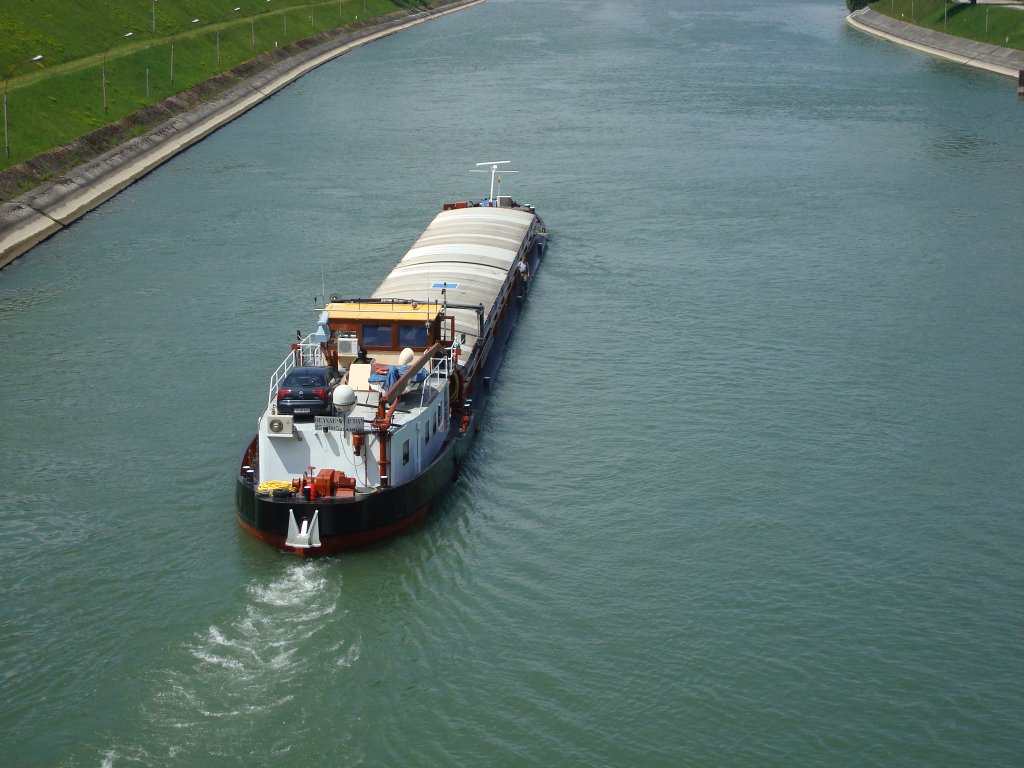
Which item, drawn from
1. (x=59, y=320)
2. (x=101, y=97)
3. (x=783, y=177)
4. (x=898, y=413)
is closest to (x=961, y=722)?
(x=898, y=413)

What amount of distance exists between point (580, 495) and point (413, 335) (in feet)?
22.2

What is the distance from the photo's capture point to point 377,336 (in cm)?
3706

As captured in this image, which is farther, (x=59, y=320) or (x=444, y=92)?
(x=444, y=92)

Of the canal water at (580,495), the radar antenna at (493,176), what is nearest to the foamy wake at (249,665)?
the canal water at (580,495)

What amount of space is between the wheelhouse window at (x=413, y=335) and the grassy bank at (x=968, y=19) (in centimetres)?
9432

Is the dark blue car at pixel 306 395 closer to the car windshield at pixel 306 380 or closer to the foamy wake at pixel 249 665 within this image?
the car windshield at pixel 306 380

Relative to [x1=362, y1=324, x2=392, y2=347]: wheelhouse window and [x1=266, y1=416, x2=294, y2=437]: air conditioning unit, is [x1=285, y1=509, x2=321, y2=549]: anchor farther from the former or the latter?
[x1=362, y1=324, x2=392, y2=347]: wheelhouse window

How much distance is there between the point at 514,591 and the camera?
1171 inches

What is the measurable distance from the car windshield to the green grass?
38410 mm

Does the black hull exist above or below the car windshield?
below

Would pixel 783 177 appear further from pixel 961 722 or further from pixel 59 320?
pixel 961 722

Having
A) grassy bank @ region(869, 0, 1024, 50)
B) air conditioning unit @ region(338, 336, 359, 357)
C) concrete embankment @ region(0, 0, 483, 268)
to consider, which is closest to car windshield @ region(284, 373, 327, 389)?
air conditioning unit @ region(338, 336, 359, 357)

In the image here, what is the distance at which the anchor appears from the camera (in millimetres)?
30438

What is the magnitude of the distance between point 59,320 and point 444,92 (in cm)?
5717
